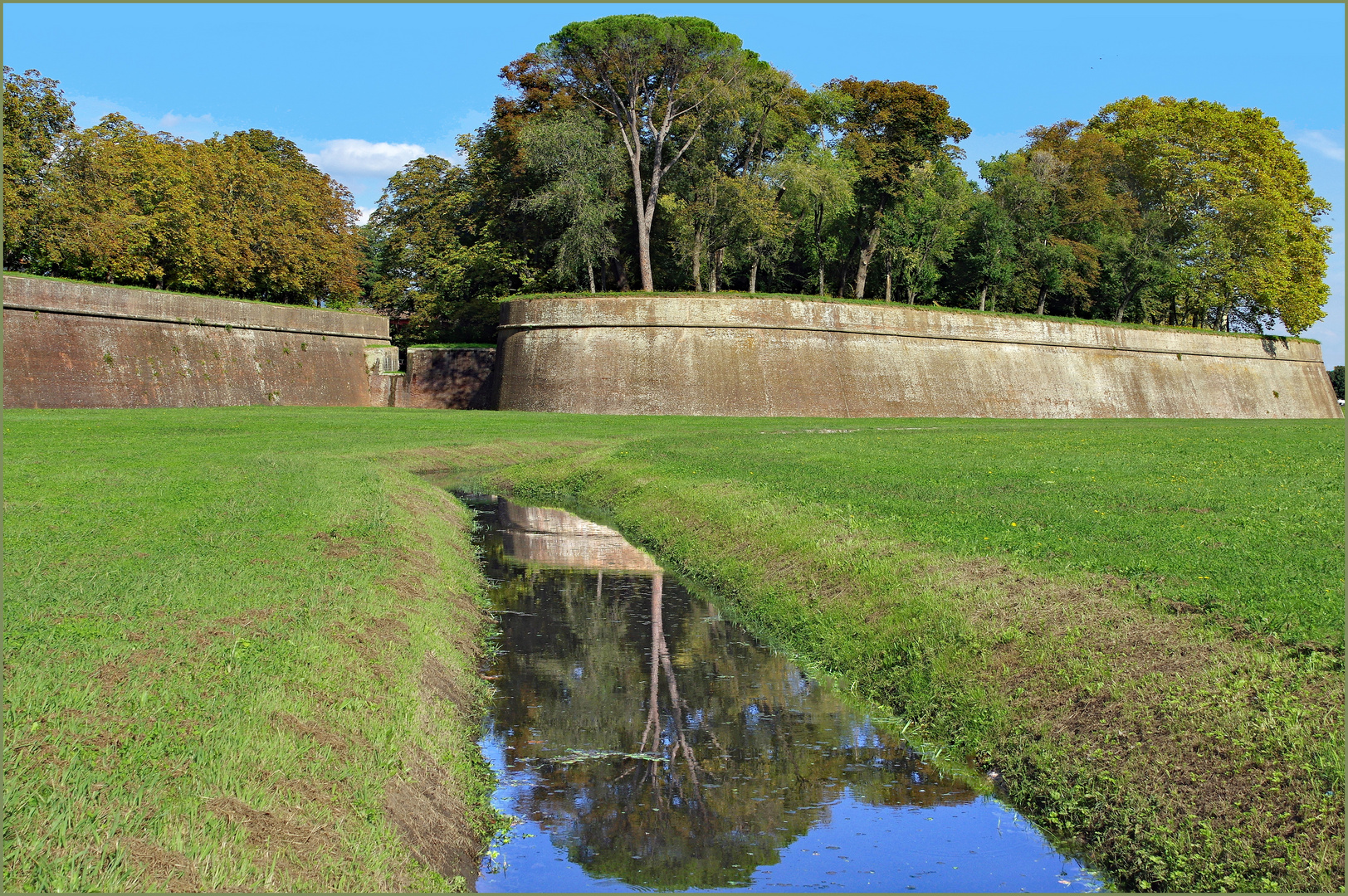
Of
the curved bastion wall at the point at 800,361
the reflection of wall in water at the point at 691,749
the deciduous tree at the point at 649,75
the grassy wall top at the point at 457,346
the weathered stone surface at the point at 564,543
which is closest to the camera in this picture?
the reflection of wall in water at the point at 691,749

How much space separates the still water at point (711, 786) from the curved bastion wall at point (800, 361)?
2852cm

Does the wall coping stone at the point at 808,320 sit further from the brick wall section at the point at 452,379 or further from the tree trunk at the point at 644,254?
the brick wall section at the point at 452,379

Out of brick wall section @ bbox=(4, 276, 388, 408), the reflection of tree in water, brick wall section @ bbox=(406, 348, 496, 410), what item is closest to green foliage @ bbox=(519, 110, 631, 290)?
brick wall section @ bbox=(406, 348, 496, 410)

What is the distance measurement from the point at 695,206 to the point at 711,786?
35.4 meters

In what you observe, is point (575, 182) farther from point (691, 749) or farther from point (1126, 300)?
point (691, 749)

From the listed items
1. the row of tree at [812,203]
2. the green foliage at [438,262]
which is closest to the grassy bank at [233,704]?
the row of tree at [812,203]

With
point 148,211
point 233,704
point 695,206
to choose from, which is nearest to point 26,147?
point 148,211

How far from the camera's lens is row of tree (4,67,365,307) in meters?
35.3

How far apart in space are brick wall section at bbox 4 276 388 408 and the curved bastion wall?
7119 mm

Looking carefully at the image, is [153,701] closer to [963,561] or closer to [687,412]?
[963,561]

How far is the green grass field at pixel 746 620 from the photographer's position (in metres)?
4.59

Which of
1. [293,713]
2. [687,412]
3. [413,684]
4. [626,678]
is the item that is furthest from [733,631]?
[687,412]

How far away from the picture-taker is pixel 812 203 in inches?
1699

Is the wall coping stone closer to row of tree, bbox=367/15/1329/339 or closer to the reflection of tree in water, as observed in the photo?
row of tree, bbox=367/15/1329/339
